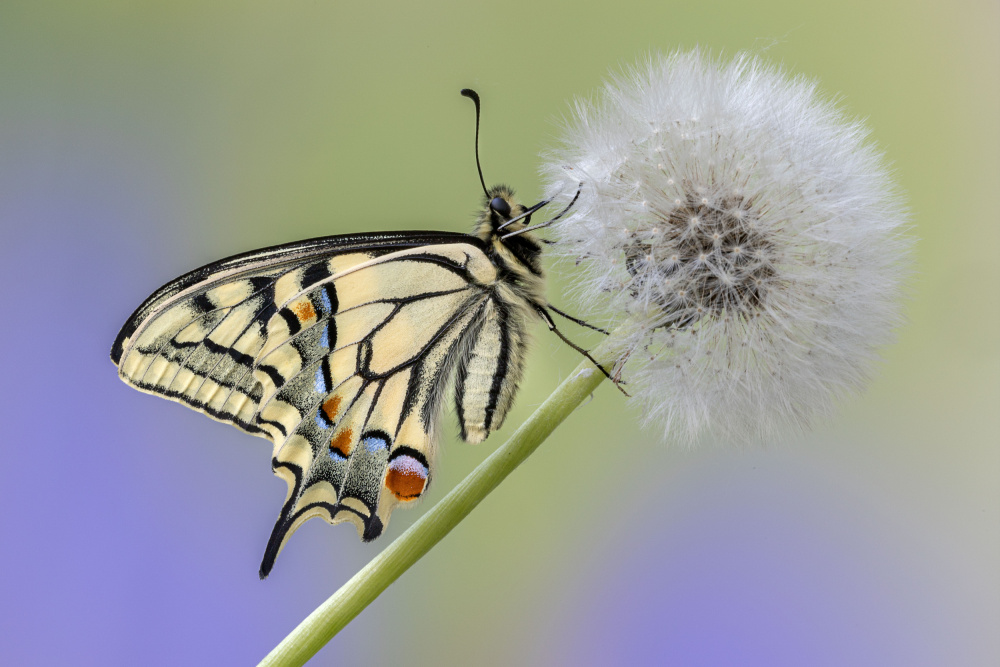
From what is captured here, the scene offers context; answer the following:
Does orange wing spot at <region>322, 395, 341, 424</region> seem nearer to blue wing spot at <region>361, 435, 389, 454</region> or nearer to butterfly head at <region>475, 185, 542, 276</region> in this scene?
blue wing spot at <region>361, 435, 389, 454</region>

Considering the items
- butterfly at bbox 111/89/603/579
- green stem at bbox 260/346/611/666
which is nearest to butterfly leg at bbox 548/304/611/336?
butterfly at bbox 111/89/603/579

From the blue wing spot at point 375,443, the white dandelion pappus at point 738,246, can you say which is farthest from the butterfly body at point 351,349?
the white dandelion pappus at point 738,246

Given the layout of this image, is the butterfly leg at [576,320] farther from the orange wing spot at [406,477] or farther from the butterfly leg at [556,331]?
the orange wing spot at [406,477]

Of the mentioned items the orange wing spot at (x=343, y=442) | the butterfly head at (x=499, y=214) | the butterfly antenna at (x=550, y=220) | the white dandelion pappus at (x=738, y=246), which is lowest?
the white dandelion pappus at (x=738, y=246)

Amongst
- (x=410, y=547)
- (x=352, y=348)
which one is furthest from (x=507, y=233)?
(x=410, y=547)

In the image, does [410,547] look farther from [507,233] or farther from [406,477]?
[507,233]

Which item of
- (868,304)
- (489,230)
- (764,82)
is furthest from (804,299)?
(489,230)
